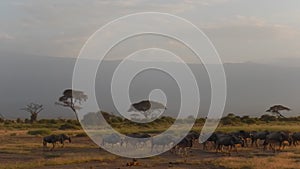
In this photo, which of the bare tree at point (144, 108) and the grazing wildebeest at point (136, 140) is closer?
the grazing wildebeest at point (136, 140)

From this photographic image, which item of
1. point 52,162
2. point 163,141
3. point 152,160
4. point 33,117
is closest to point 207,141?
point 163,141

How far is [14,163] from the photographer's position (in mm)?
25672

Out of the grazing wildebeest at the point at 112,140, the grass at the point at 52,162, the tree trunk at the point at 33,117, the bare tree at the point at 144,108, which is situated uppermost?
the bare tree at the point at 144,108

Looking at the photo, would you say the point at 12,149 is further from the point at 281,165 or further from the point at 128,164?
the point at 281,165

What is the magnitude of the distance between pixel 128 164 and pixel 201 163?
355 cm

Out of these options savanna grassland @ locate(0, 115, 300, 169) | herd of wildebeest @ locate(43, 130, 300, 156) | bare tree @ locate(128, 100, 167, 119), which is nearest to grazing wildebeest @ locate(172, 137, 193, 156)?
herd of wildebeest @ locate(43, 130, 300, 156)

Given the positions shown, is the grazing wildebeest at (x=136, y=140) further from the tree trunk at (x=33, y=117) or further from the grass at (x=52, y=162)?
the tree trunk at (x=33, y=117)

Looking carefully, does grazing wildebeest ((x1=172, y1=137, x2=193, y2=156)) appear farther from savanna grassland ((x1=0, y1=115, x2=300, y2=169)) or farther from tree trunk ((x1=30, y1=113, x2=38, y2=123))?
tree trunk ((x1=30, y1=113, x2=38, y2=123))

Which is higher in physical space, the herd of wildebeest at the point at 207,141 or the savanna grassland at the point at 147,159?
the herd of wildebeest at the point at 207,141

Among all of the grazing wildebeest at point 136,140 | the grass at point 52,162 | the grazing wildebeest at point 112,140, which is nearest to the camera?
the grass at point 52,162

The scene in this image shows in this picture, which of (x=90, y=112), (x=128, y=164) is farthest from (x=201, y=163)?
(x=90, y=112)

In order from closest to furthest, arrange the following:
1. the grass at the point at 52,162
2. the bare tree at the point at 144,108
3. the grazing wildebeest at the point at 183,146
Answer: the grass at the point at 52,162, the grazing wildebeest at the point at 183,146, the bare tree at the point at 144,108

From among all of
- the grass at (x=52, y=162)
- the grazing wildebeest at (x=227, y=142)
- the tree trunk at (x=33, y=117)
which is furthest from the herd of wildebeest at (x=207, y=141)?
the tree trunk at (x=33, y=117)

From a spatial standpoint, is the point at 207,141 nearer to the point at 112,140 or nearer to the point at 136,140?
the point at 136,140
